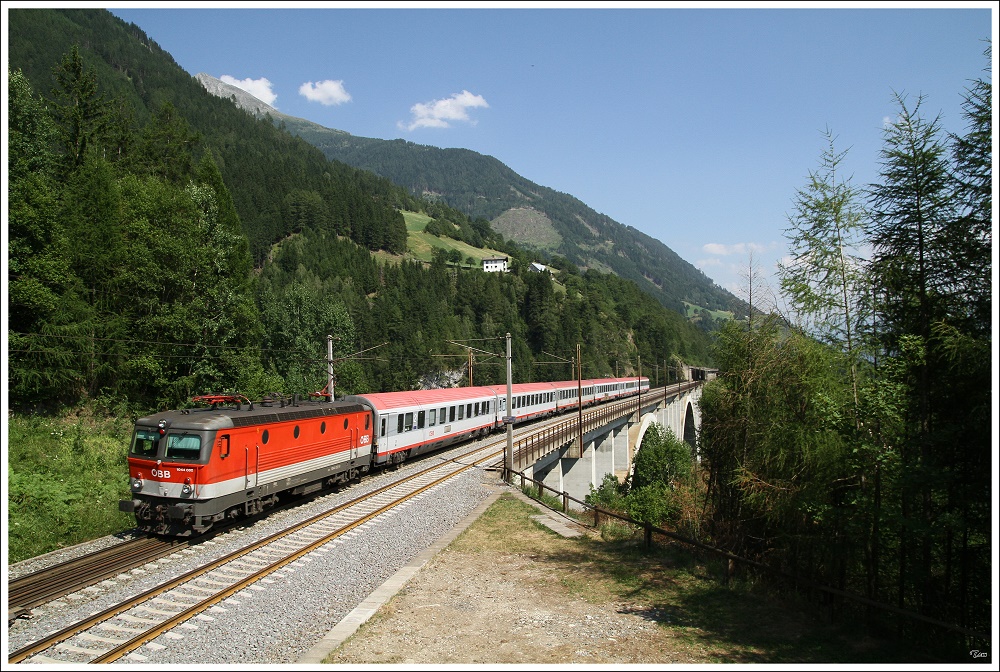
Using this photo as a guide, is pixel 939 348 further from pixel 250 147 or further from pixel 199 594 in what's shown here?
pixel 250 147

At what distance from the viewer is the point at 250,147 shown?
168125mm

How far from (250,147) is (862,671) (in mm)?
184678

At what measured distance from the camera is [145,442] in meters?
15.2

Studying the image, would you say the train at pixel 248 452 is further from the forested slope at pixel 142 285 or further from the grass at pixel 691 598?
the forested slope at pixel 142 285

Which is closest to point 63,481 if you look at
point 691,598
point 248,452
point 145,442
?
point 145,442

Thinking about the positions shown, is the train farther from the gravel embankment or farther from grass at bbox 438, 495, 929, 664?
grass at bbox 438, 495, 929, 664

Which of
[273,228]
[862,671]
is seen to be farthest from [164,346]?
[273,228]

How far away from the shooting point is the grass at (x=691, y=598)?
28.2 feet

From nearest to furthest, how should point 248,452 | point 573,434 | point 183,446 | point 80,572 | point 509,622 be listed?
point 509,622 → point 80,572 → point 183,446 → point 248,452 → point 573,434

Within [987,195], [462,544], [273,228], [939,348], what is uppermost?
[273,228]

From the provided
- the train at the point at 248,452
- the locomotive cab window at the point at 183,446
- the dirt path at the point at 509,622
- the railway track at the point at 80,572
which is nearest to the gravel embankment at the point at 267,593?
the railway track at the point at 80,572

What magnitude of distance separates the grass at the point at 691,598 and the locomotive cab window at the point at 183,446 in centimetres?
649

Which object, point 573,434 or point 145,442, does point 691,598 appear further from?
point 573,434

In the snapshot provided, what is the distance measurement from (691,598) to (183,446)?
38.5 feet
